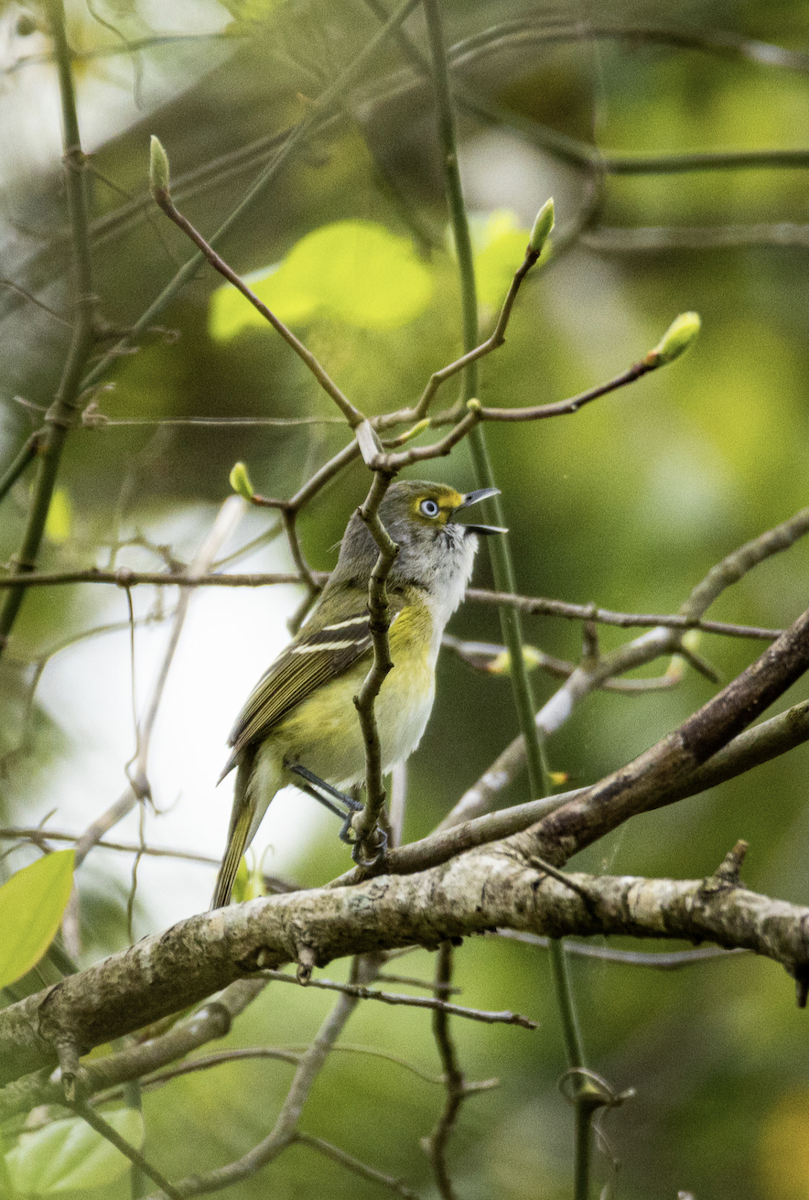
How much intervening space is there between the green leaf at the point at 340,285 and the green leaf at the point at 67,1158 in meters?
1.87

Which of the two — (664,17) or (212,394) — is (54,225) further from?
(664,17)

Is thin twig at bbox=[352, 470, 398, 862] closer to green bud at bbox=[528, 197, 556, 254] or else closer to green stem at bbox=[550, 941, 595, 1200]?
green bud at bbox=[528, 197, 556, 254]

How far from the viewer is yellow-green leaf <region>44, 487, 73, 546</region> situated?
11.5 ft

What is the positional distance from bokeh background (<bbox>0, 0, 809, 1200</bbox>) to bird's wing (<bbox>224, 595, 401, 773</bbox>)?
373mm

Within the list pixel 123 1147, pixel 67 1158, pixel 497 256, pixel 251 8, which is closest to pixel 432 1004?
pixel 123 1147

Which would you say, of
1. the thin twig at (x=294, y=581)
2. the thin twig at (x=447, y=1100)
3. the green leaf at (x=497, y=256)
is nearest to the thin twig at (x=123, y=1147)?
the thin twig at (x=447, y=1100)

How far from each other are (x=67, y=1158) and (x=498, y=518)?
1.77 meters

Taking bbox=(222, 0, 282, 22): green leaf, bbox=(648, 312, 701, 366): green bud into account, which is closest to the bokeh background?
bbox=(222, 0, 282, 22): green leaf

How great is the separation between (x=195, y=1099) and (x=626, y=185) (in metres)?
4.58

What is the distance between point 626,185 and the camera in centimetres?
565

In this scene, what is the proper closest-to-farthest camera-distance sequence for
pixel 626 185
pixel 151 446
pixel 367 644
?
pixel 367 644 → pixel 151 446 → pixel 626 185

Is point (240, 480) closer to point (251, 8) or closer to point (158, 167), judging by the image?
point (158, 167)

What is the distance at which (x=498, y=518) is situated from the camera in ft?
9.82

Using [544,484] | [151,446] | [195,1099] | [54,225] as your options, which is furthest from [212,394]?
[195,1099]
